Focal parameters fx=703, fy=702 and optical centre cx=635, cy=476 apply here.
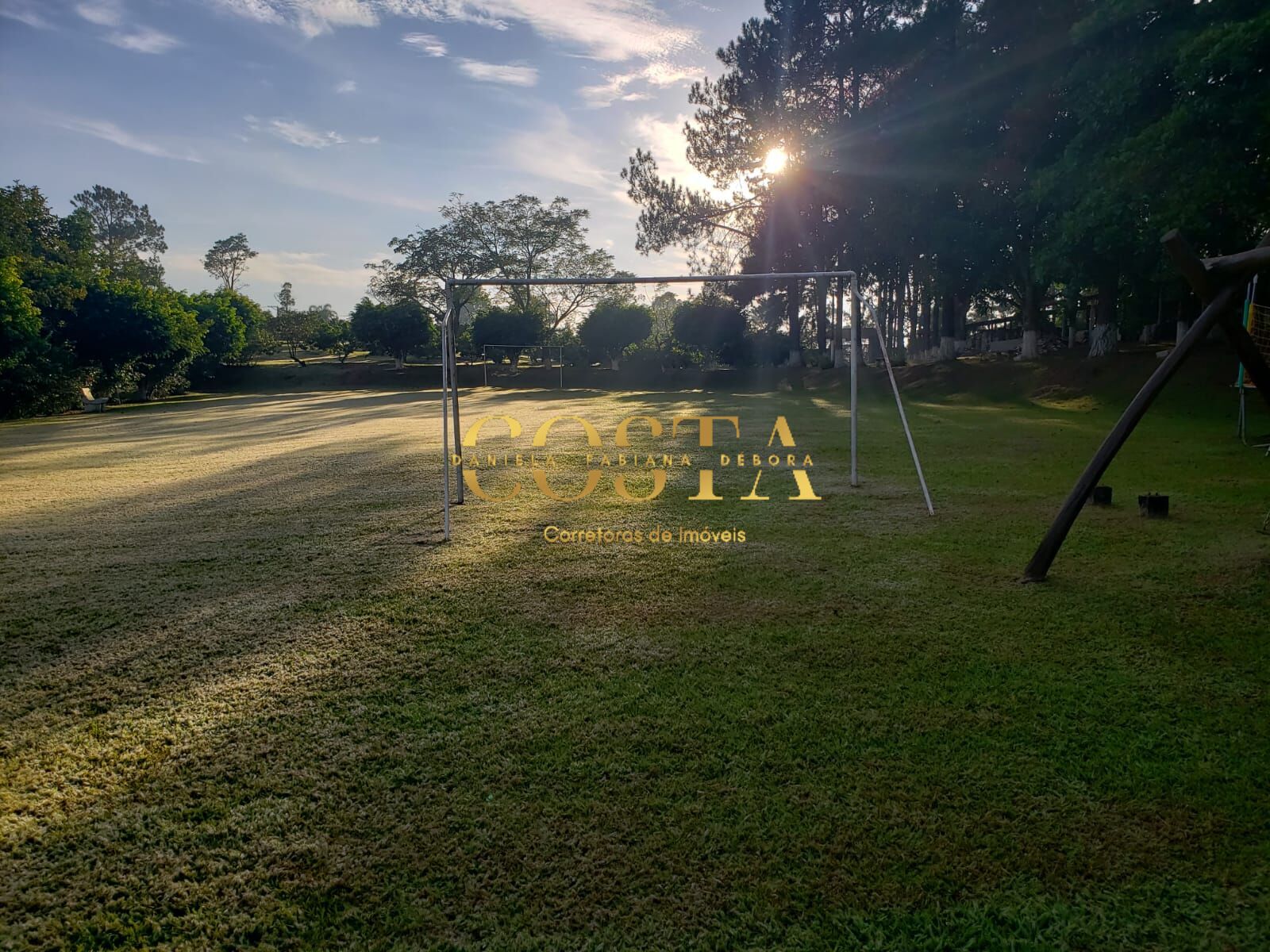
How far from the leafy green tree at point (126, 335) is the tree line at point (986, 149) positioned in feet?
62.6

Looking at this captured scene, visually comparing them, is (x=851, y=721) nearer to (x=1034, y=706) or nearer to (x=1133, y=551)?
(x=1034, y=706)

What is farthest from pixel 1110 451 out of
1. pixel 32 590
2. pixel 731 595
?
pixel 32 590

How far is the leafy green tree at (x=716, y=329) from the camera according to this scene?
107 ft

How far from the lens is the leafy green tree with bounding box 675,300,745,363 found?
107 feet

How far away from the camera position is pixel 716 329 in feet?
108

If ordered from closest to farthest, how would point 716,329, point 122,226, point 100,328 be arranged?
point 100,328 → point 716,329 → point 122,226

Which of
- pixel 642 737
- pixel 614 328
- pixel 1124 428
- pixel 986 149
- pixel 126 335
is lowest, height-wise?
pixel 642 737

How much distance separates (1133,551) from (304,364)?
46.0 m

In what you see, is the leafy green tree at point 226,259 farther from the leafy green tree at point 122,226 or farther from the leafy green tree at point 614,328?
the leafy green tree at point 614,328

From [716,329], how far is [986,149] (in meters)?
14.3

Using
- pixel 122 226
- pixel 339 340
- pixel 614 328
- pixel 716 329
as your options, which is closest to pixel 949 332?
pixel 716 329

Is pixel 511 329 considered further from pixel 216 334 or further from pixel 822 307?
pixel 822 307

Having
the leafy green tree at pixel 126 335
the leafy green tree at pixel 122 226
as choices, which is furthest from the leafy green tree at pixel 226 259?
the leafy green tree at pixel 126 335

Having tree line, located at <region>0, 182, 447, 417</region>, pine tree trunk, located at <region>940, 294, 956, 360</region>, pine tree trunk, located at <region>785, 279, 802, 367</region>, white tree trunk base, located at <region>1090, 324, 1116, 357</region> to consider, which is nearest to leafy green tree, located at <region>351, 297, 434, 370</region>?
tree line, located at <region>0, 182, 447, 417</region>
